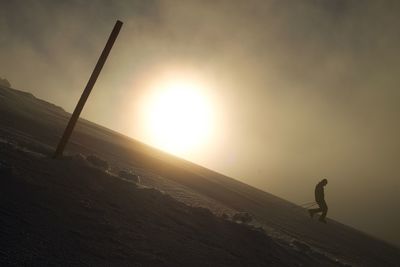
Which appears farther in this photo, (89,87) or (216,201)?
(216,201)

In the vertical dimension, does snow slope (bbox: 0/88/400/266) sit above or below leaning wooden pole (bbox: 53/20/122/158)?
below

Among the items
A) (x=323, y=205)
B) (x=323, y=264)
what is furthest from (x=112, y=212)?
(x=323, y=205)

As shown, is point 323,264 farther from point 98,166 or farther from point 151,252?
point 98,166

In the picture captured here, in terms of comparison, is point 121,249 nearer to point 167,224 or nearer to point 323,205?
point 167,224

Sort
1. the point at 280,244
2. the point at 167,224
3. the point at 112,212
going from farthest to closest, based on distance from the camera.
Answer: the point at 280,244
the point at 167,224
the point at 112,212

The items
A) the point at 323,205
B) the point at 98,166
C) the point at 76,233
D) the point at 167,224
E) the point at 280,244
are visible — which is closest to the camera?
the point at 76,233

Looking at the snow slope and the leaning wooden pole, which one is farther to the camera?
the snow slope

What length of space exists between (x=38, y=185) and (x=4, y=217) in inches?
108

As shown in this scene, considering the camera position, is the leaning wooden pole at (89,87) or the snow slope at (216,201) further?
the snow slope at (216,201)

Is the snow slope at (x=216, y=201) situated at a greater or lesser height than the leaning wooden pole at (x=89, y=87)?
lesser

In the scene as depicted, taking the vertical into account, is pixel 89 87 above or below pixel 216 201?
above

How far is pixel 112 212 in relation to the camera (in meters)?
8.43

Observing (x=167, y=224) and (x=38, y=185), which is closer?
(x=38, y=185)

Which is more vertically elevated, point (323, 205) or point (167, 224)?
point (323, 205)
